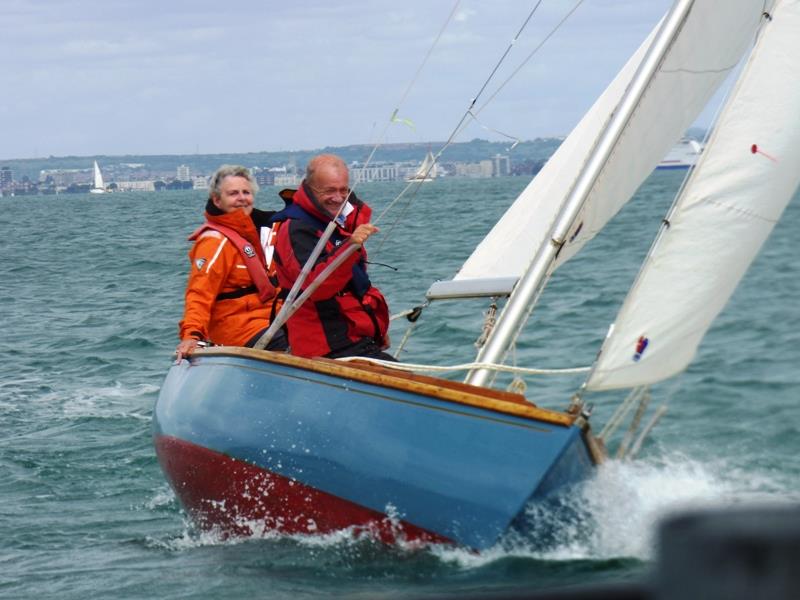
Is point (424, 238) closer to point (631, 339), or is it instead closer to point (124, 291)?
point (124, 291)

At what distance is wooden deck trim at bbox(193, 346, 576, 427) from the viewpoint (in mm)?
3717

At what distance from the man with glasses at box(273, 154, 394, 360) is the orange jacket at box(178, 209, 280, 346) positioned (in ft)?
1.89

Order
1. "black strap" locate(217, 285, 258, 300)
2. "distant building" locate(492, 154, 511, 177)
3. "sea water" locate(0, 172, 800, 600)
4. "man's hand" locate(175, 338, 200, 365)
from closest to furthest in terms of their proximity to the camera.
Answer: "sea water" locate(0, 172, 800, 600), "man's hand" locate(175, 338, 200, 365), "black strap" locate(217, 285, 258, 300), "distant building" locate(492, 154, 511, 177)

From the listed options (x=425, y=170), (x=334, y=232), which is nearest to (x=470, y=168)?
(x=425, y=170)

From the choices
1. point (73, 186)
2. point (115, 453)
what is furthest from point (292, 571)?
point (73, 186)

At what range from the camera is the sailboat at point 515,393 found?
12.4ft

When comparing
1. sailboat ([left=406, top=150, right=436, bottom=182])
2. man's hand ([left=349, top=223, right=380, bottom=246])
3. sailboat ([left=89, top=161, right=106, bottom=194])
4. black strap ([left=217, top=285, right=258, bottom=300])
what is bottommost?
sailboat ([left=89, top=161, right=106, bottom=194])

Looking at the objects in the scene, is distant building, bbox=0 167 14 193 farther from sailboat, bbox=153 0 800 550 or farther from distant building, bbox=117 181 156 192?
sailboat, bbox=153 0 800 550

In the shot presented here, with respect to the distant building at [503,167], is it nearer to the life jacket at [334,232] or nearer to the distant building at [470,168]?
the distant building at [470,168]

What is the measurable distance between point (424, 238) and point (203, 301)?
1764 centimetres

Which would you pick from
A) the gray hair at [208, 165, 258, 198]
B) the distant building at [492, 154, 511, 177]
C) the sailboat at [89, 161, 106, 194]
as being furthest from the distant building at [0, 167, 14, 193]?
the gray hair at [208, 165, 258, 198]

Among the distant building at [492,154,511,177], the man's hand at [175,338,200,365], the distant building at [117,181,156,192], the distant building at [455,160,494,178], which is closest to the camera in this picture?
the man's hand at [175,338,200,365]

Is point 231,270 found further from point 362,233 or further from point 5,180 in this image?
point 5,180

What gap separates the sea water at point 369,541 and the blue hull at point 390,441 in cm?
16
